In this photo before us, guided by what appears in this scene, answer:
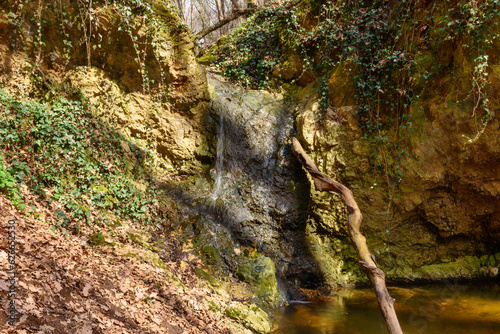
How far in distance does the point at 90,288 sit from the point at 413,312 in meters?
5.23

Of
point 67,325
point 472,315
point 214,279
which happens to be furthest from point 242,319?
point 472,315

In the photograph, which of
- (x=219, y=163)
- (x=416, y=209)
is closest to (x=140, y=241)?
(x=219, y=163)

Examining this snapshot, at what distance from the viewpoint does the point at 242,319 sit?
4.50 meters

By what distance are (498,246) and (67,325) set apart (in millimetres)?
8306

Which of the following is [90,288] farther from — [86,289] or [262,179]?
[262,179]

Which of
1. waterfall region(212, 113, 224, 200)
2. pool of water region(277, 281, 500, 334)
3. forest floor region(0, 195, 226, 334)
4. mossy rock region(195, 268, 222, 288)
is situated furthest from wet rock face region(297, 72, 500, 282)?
forest floor region(0, 195, 226, 334)

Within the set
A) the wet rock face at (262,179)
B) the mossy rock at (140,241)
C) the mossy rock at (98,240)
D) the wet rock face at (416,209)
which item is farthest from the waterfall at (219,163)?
the mossy rock at (98,240)

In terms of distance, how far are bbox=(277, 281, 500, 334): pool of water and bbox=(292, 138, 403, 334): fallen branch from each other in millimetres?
666

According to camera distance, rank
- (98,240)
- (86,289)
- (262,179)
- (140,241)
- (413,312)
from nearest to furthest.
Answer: (86,289) < (98,240) < (140,241) < (413,312) < (262,179)

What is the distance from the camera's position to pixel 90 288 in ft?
11.1

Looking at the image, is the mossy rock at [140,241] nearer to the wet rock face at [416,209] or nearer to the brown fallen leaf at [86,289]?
the brown fallen leaf at [86,289]

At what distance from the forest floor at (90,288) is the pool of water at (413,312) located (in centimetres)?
171

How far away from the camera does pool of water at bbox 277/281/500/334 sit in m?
4.76

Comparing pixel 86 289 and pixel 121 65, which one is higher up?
pixel 121 65
